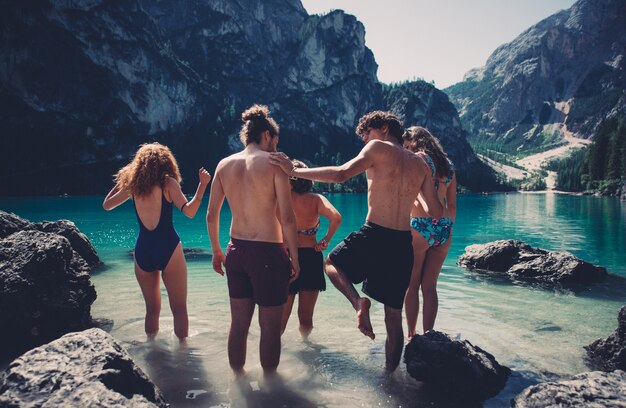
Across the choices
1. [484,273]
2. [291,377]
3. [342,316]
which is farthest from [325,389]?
[484,273]

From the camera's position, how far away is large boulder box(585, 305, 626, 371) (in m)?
5.67

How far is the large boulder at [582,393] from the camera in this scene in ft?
11.6

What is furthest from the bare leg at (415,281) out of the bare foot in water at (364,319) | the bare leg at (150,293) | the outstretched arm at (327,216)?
the bare leg at (150,293)

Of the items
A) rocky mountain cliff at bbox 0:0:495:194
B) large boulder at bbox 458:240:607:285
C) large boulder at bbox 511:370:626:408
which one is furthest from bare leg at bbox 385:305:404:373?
rocky mountain cliff at bbox 0:0:495:194

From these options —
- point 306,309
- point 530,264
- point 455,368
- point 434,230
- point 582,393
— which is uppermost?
point 434,230

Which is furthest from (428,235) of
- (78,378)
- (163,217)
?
(78,378)

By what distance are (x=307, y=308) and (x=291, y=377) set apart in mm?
1749

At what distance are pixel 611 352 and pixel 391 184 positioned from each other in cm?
416

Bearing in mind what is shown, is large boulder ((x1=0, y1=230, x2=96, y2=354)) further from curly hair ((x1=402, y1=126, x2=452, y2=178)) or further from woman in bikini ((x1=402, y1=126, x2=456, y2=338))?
curly hair ((x1=402, y1=126, x2=452, y2=178))

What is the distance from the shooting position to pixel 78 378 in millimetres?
3197

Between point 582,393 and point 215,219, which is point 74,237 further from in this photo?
point 582,393

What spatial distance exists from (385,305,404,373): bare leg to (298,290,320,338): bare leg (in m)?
1.55

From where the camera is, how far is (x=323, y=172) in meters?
5.01

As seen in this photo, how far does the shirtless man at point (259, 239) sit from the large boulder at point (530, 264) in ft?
33.3
